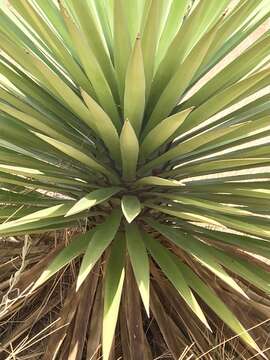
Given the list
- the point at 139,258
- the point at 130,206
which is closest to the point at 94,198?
the point at 130,206

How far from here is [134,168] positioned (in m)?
1.71

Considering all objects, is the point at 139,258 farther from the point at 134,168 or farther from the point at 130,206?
the point at 134,168

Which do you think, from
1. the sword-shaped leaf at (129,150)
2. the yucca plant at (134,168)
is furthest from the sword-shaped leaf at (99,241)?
the sword-shaped leaf at (129,150)

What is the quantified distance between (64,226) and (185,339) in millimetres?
523

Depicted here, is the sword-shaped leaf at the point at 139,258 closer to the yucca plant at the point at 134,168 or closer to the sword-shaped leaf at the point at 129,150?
the yucca plant at the point at 134,168

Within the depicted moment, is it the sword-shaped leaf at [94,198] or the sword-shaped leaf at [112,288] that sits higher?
the sword-shaped leaf at [94,198]

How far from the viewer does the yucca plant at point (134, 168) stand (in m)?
1.60

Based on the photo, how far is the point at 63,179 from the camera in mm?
1693

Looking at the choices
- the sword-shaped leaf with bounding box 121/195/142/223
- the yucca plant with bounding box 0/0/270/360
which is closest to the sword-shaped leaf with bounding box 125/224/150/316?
the yucca plant with bounding box 0/0/270/360

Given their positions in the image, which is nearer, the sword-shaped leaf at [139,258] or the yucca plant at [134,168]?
the sword-shaped leaf at [139,258]

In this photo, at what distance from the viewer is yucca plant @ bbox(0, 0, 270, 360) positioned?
5.26 ft

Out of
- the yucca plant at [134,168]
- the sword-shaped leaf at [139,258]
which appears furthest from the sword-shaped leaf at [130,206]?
the sword-shaped leaf at [139,258]

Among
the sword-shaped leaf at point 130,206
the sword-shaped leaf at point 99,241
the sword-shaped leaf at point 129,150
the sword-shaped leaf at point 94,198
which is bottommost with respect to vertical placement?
the sword-shaped leaf at point 99,241

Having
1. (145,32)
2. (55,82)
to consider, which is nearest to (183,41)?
(145,32)
